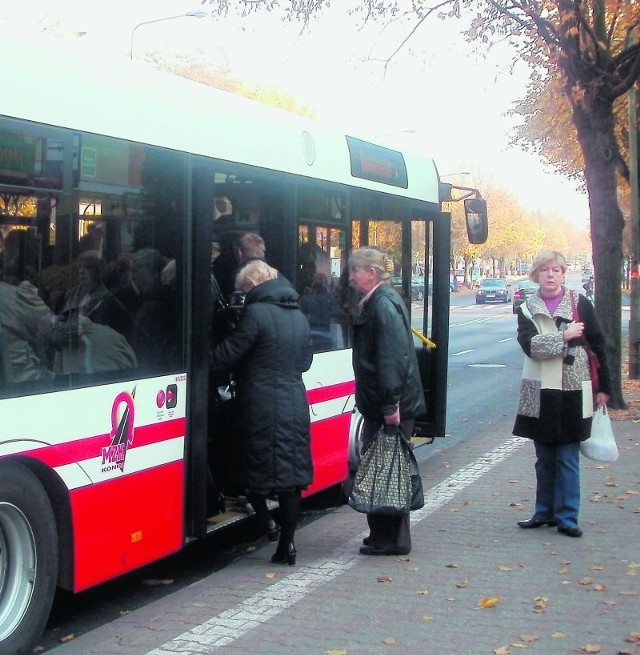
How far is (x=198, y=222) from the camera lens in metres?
6.07

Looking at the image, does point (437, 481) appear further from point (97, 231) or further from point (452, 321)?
point (452, 321)

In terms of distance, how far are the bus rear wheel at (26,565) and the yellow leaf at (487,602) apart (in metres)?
2.09

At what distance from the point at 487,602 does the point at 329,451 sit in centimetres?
257

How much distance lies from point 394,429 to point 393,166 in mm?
3483

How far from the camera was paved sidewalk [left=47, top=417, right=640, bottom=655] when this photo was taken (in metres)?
4.94

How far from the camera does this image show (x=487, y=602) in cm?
554

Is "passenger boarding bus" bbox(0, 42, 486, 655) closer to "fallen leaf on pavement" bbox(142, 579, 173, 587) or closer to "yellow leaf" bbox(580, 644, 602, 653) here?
"fallen leaf on pavement" bbox(142, 579, 173, 587)

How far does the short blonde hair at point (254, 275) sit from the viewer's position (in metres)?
6.36

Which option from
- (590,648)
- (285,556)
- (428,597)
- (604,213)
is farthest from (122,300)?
(604,213)

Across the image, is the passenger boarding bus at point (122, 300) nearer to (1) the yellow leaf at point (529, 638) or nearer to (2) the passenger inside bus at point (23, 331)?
(2) the passenger inside bus at point (23, 331)

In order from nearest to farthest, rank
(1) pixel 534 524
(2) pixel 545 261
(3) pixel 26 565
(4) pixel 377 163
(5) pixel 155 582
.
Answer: (3) pixel 26 565
(5) pixel 155 582
(2) pixel 545 261
(1) pixel 534 524
(4) pixel 377 163

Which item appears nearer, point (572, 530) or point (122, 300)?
point (122, 300)

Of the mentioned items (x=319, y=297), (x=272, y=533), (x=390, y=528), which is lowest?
(x=272, y=533)

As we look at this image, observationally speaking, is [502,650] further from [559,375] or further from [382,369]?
[559,375]
